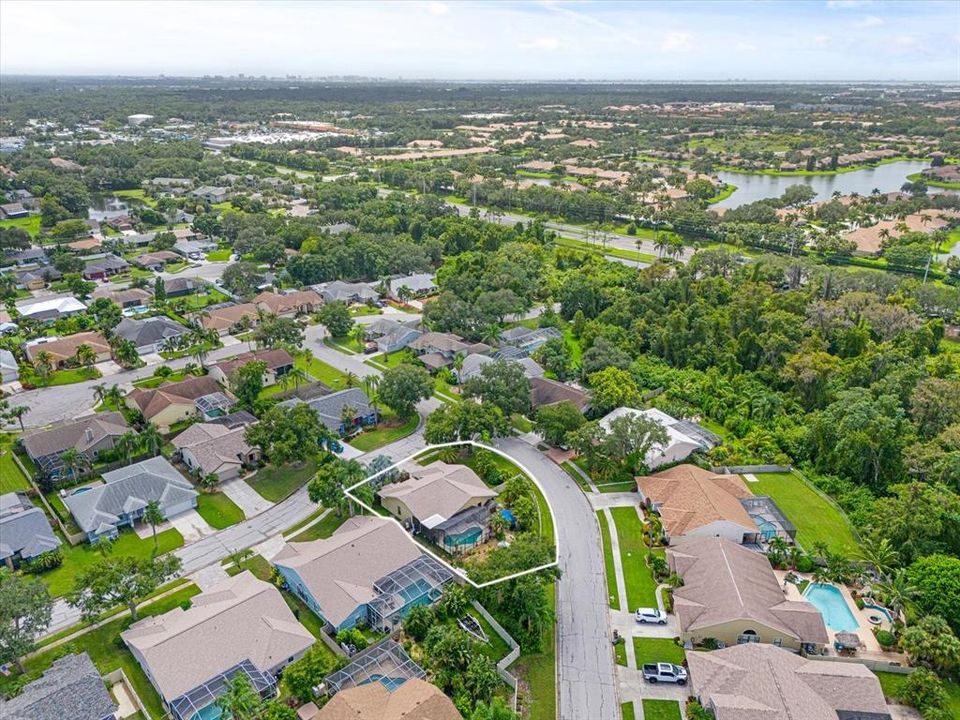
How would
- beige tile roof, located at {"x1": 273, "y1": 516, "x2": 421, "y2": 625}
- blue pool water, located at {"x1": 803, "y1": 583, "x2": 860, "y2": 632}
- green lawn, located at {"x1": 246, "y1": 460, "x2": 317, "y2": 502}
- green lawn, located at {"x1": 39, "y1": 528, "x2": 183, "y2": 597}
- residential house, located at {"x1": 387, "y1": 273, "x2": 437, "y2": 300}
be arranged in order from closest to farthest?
beige tile roof, located at {"x1": 273, "y1": 516, "x2": 421, "y2": 625}, blue pool water, located at {"x1": 803, "y1": 583, "x2": 860, "y2": 632}, green lawn, located at {"x1": 39, "y1": 528, "x2": 183, "y2": 597}, green lawn, located at {"x1": 246, "y1": 460, "x2": 317, "y2": 502}, residential house, located at {"x1": 387, "y1": 273, "x2": 437, "y2": 300}

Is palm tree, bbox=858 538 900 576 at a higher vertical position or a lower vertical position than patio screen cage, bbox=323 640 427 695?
higher

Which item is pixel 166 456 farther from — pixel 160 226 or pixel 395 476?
pixel 160 226

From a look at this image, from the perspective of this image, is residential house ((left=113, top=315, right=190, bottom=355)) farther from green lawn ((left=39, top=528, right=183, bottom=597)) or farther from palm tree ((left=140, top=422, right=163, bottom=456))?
green lawn ((left=39, top=528, right=183, bottom=597))

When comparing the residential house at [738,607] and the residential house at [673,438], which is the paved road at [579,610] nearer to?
the residential house at [738,607]

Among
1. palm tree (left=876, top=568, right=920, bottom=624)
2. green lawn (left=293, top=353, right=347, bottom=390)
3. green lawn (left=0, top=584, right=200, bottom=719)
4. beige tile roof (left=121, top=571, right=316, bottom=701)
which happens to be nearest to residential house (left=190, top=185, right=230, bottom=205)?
green lawn (left=293, top=353, right=347, bottom=390)

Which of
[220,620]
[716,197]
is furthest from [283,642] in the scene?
[716,197]
